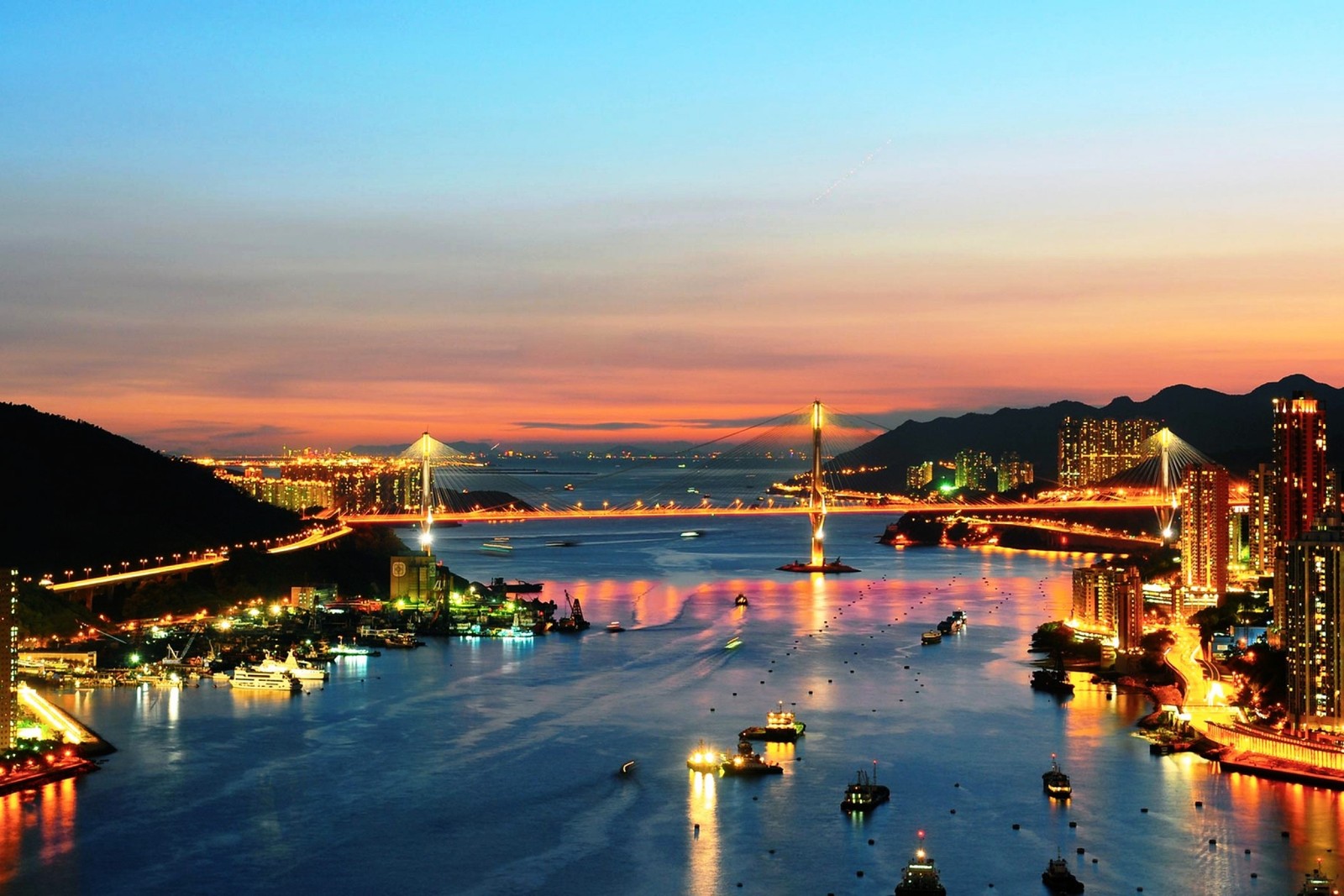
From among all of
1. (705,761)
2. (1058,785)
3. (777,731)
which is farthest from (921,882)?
(777,731)

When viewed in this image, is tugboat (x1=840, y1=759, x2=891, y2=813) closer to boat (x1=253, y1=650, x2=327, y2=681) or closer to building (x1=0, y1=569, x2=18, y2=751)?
building (x1=0, y1=569, x2=18, y2=751)

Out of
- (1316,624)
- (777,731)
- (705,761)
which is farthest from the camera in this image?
(1316,624)

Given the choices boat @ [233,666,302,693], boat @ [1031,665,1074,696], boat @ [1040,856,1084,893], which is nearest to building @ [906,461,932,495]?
boat @ [1031,665,1074,696]

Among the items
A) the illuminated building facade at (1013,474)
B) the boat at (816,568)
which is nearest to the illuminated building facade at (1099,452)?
the illuminated building facade at (1013,474)

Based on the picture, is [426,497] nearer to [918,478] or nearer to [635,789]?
[635,789]

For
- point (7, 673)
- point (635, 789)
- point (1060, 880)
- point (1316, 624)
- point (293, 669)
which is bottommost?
point (1060, 880)

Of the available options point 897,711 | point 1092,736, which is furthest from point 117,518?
point 1092,736

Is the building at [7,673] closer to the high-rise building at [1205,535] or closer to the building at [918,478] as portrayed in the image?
the high-rise building at [1205,535]
